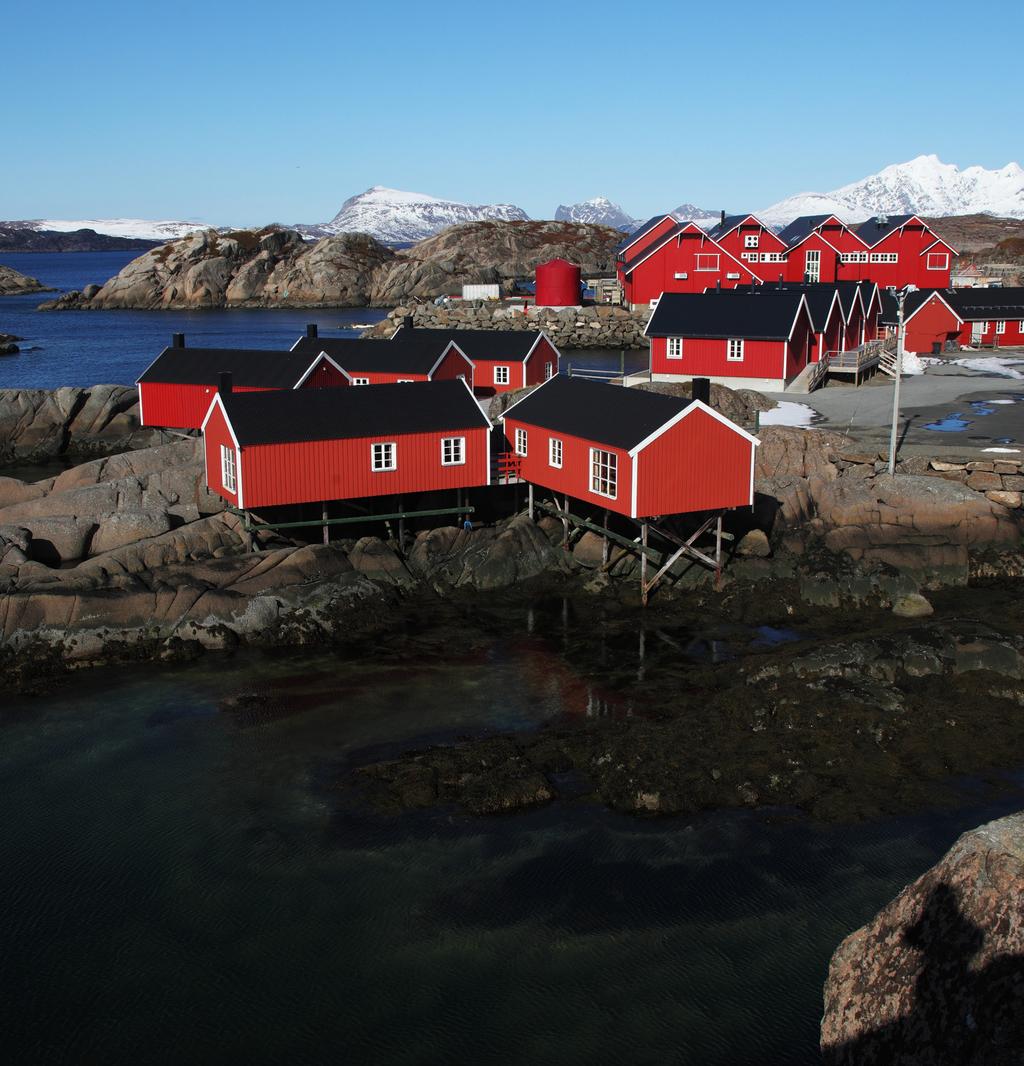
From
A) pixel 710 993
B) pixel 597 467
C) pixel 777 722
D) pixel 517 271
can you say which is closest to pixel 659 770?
pixel 777 722

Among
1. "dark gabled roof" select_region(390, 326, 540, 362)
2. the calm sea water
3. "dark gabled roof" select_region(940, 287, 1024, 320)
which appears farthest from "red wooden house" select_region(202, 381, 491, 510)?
"dark gabled roof" select_region(940, 287, 1024, 320)

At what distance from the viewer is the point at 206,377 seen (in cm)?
4450

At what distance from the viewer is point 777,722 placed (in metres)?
21.0

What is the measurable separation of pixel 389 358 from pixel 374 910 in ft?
110

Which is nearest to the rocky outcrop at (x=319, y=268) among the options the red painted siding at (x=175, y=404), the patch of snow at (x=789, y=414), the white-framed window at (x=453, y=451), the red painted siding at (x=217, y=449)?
the red painted siding at (x=175, y=404)

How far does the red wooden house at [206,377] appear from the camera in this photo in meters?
42.8

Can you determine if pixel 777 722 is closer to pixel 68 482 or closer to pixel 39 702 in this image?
pixel 39 702

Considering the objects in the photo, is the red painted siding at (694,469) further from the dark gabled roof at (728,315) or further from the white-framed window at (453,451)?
the dark gabled roof at (728,315)

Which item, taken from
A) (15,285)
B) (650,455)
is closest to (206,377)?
(650,455)

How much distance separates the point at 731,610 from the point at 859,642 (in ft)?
17.3

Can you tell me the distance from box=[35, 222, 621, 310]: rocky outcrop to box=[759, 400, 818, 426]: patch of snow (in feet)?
268

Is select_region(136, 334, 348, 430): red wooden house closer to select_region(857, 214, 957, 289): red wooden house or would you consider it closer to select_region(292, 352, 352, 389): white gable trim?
select_region(292, 352, 352, 389): white gable trim

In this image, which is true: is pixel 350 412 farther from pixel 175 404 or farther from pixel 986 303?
pixel 986 303

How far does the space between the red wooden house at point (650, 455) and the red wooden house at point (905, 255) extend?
180 ft
